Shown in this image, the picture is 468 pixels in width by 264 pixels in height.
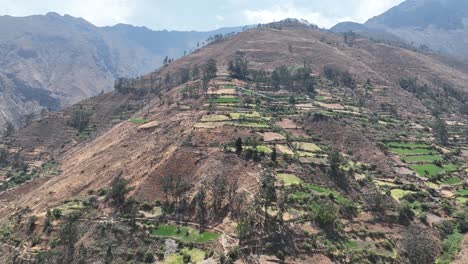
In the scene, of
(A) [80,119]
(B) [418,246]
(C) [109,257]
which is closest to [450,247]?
(B) [418,246]

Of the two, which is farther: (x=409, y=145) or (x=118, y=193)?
(x=409, y=145)

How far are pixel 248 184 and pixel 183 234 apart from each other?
13.4 meters

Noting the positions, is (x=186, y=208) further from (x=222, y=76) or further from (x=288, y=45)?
(x=288, y=45)

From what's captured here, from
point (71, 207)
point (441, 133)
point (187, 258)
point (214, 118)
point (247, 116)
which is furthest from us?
point (441, 133)

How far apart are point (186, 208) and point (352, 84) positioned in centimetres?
10341

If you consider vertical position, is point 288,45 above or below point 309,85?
above

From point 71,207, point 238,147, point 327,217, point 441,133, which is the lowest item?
point 71,207

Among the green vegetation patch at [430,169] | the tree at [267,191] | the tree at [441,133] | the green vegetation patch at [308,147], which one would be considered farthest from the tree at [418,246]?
the tree at [441,133]

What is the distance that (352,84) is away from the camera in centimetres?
13988

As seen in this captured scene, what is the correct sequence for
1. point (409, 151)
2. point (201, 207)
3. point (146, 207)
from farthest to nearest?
point (409, 151) → point (146, 207) → point (201, 207)

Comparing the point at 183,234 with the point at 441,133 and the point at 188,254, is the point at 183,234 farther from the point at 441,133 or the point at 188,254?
the point at 441,133

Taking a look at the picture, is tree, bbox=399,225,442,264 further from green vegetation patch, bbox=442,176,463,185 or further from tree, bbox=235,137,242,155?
tree, bbox=235,137,242,155

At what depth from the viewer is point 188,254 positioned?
45.4 meters

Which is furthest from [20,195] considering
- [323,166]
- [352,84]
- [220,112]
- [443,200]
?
[352,84]
